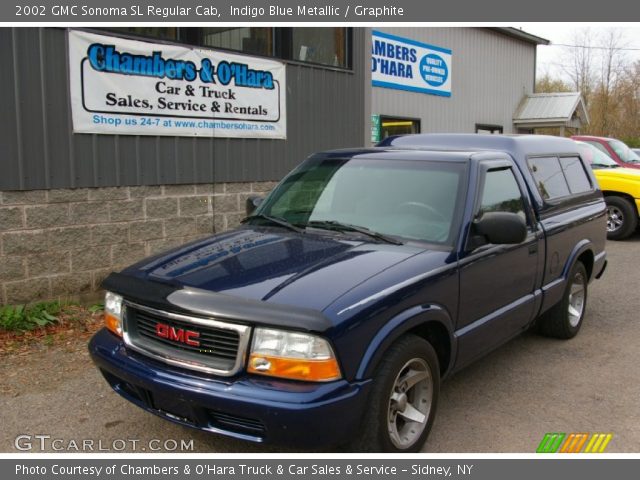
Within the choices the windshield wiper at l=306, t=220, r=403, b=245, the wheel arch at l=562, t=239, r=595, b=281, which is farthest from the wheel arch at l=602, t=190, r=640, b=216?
the windshield wiper at l=306, t=220, r=403, b=245

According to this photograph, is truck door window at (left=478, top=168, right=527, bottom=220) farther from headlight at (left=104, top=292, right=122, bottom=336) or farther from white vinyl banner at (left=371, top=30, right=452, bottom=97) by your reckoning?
white vinyl banner at (left=371, top=30, right=452, bottom=97)

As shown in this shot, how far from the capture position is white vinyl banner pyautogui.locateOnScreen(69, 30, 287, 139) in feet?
20.4

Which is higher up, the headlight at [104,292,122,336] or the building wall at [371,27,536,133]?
the building wall at [371,27,536,133]

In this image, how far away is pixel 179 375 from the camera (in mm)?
3010

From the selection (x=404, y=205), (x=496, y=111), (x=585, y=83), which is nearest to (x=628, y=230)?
(x=496, y=111)

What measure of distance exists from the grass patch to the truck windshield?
8.49 ft

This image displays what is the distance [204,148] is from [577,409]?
5073 millimetres

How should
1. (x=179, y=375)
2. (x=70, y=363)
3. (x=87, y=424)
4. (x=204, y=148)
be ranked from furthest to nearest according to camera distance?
1. (x=204, y=148)
2. (x=70, y=363)
3. (x=87, y=424)
4. (x=179, y=375)

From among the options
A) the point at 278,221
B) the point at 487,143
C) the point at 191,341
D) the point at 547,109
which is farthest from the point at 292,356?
the point at 547,109

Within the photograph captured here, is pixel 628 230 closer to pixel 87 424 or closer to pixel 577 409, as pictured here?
pixel 577 409

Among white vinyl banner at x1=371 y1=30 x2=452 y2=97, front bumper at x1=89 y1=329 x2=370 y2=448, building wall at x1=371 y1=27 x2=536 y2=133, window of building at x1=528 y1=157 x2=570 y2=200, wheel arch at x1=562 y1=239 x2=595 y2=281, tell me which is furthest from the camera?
building wall at x1=371 y1=27 x2=536 y2=133

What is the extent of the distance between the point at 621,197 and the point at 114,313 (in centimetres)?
1058

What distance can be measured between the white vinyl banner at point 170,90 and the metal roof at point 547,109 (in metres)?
13.0

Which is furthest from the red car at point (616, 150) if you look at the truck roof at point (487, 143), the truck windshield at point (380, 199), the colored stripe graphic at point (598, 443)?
the colored stripe graphic at point (598, 443)
